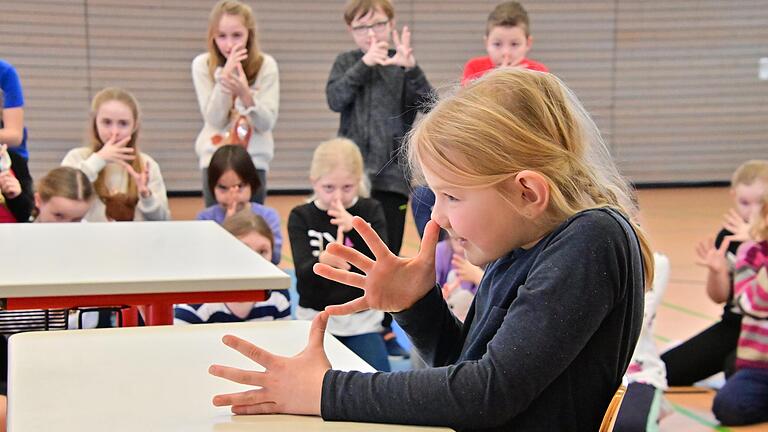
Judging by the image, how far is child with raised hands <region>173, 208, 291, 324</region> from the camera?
2.74 meters

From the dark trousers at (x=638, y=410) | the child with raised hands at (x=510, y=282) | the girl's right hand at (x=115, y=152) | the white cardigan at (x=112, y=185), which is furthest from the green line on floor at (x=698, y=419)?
the girl's right hand at (x=115, y=152)

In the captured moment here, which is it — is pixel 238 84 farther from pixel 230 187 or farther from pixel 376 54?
pixel 376 54

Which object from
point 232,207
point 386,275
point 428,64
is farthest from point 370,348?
point 428,64

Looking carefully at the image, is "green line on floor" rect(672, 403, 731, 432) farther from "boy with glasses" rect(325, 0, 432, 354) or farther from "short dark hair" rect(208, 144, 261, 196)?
"short dark hair" rect(208, 144, 261, 196)

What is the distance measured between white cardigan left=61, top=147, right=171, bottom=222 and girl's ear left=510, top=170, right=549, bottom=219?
2.80m

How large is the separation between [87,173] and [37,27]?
501 cm

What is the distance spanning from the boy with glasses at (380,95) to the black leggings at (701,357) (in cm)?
121

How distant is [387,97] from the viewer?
4.16 meters

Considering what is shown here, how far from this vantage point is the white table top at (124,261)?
1.68 m

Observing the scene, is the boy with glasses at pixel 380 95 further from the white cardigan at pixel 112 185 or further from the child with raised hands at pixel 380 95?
the white cardigan at pixel 112 185

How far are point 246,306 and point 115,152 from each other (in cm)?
130

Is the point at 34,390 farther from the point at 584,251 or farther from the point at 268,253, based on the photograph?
the point at 268,253

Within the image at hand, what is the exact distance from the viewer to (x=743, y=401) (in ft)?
10.0

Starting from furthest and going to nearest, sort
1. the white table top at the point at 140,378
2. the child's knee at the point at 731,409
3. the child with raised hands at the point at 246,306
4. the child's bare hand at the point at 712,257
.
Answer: the child's bare hand at the point at 712,257, the child's knee at the point at 731,409, the child with raised hands at the point at 246,306, the white table top at the point at 140,378
